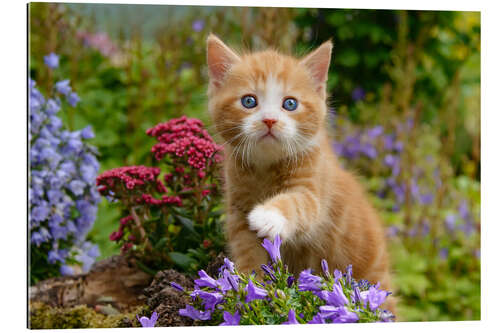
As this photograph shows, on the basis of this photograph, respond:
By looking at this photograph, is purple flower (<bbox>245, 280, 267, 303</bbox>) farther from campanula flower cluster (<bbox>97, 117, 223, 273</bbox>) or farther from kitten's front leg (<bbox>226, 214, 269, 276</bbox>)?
campanula flower cluster (<bbox>97, 117, 223, 273</bbox>)

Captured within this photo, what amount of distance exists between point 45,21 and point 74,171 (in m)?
→ 0.71

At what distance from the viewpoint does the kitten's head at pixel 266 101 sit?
1760 millimetres

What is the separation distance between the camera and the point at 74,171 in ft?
7.95

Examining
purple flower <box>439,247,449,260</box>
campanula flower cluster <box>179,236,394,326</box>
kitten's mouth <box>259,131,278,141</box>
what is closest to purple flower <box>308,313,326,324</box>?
campanula flower cluster <box>179,236,394,326</box>

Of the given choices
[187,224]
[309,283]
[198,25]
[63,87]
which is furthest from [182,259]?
[198,25]

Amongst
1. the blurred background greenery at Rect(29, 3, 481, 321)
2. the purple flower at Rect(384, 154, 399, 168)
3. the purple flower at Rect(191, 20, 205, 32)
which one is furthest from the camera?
the purple flower at Rect(191, 20, 205, 32)

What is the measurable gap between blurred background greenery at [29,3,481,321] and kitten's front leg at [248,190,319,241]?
1211 millimetres

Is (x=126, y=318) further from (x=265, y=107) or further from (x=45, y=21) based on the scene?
(x=45, y=21)

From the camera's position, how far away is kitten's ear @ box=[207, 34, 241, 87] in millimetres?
1860

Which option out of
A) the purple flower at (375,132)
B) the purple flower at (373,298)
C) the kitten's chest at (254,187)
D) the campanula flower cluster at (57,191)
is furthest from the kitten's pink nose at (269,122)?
the purple flower at (375,132)

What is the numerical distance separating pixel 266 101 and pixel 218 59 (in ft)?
0.71

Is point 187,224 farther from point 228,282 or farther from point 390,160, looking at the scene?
point 390,160

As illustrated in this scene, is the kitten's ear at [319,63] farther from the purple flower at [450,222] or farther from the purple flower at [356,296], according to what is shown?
the purple flower at [450,222]
